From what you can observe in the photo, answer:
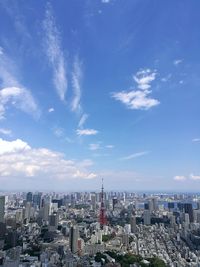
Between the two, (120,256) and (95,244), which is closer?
(120,256)

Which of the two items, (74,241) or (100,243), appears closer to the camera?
(74,241)

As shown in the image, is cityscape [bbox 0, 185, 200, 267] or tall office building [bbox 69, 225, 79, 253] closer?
cityscape [bbox 0, 185, 200, 267]

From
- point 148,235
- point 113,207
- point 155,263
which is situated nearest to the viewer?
point 155,263

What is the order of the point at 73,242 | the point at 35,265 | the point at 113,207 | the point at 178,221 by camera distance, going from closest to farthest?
the point at 35,265
the point at 73,242
the point at 178,221
the point at 113,207

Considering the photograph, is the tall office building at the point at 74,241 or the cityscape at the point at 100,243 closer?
the cityscape at the point at 100,243

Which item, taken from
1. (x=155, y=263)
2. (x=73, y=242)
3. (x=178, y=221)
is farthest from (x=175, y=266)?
(x=178, y=221)

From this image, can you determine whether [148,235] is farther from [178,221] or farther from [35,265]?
[35,265]

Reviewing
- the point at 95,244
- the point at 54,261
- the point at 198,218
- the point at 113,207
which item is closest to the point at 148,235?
the point at 95,244

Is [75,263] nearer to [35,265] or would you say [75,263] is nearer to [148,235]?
[35,265]

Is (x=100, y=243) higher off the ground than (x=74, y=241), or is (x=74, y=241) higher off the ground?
(x=74, y=241)
